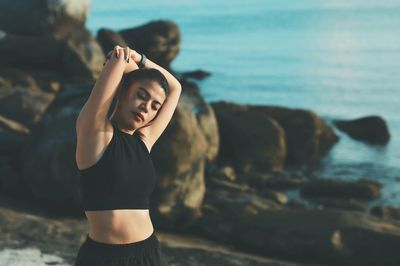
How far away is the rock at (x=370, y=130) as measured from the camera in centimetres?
2269

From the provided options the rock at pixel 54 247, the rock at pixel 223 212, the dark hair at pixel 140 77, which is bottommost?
the rock at pixel 223 212

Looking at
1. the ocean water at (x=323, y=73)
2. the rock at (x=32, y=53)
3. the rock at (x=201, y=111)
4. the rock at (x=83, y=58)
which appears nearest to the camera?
the rock at (x=201, y=111)

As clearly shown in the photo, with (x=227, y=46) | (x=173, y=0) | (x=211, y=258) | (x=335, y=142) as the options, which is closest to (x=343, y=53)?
(x=227, y=46)

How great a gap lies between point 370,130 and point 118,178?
20.1m

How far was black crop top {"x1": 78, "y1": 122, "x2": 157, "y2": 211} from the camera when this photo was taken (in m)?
3.97

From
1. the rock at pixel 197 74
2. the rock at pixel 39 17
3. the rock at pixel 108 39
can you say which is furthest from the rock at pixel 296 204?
A: the rock at pixel 197 74

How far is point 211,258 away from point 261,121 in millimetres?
10608

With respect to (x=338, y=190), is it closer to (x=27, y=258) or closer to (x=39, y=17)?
(x=27, y=258)

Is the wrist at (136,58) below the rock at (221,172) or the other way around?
the other way around

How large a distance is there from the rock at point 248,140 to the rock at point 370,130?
5586 millimetres

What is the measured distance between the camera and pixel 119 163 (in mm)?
3973

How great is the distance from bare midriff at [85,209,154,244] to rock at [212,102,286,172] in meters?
13.3

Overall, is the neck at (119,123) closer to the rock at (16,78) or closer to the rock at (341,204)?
the rock at (341,204)

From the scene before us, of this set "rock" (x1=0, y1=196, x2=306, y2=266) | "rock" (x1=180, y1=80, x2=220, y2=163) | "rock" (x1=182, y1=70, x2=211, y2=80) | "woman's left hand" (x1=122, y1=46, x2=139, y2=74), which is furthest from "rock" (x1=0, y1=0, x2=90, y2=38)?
"woman's left hand" (x1=122, y1=46, x2=139, y2=74)
